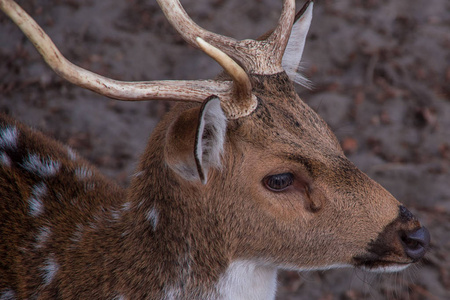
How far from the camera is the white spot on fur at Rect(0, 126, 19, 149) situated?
3086 millimetres

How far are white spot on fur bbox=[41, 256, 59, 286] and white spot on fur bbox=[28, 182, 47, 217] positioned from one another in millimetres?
264

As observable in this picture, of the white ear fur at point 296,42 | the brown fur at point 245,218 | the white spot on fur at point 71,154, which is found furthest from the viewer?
the white spot on fur at point 71,154

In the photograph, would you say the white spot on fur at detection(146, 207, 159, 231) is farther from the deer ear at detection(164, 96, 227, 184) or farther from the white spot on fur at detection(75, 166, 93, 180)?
the white spot on fur at detection(75, 166, 93, 180)

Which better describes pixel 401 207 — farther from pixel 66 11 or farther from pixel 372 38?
pixel 66 11

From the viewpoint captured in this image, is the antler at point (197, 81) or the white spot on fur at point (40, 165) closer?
the antler at point (197, 81)

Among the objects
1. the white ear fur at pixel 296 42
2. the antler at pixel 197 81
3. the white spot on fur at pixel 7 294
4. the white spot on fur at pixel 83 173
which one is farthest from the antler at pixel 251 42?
the white spot on fur at pixel 7 294

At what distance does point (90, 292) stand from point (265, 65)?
1353 millimetres

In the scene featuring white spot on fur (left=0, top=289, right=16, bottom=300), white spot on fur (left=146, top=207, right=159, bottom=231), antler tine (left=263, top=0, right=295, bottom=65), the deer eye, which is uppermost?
antler tine (left=263, top=0, right=295, bottom=65)

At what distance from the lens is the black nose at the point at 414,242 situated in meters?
2.50

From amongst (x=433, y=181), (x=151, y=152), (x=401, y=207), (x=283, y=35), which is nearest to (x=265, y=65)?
(x=283, y=35)

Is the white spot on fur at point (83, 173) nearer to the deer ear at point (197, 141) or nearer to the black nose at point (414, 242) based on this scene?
the deer ear at point (197, 141)

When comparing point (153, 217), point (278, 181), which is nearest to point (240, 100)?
point (278, 181)

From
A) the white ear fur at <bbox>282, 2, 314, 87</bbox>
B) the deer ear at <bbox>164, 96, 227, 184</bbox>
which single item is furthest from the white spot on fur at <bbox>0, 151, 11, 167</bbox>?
the white ear fur at <bbox>282, 2, 314, 87</bbox>

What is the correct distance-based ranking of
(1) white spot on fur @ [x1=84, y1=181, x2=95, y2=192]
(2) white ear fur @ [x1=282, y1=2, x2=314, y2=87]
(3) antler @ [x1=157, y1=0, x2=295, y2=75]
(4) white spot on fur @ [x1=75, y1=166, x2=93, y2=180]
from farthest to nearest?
(4) white spot on fur @ [x1=75, y1=166, x2=93, y2=180] → (1) white spot on fur @ [x1=84, y1=181, x2=95, y2=192] → (2) white ear fur @ [x1=282, y1=2, x2=314, y2=87] → (3) antler @ [x1=157, y1=0, x2=295, y2=75]
